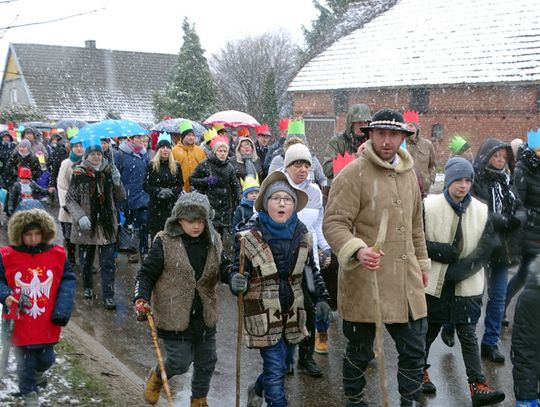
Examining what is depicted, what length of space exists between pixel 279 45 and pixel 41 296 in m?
46.9

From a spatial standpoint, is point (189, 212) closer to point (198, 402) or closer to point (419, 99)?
point (198, 402)

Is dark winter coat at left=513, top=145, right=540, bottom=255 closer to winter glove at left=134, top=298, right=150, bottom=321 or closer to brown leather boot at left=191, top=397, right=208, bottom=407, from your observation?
brown leather boot at left=191, top=397, right=208, bottom=407

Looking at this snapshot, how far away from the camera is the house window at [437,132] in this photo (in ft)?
79.8

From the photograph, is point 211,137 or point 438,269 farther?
point 211,137

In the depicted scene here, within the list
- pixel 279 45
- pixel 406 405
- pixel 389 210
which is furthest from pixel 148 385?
pixel 279 45

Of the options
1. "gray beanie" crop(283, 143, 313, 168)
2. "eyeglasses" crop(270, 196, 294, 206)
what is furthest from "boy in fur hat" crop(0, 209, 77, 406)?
"gray beanie" crop(283, 143, 313, 168)

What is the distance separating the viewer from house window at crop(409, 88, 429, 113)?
942 inches

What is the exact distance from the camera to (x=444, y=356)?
6199 millimetres

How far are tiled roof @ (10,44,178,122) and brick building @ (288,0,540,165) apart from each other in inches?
772

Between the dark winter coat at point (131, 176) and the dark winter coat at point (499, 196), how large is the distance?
5.42m

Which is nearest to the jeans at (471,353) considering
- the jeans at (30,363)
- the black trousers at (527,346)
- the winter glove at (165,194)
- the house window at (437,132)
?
the black trousers at (527,346)

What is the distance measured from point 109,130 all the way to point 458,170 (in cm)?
484

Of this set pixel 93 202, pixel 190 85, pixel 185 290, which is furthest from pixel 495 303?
pixel 190 85

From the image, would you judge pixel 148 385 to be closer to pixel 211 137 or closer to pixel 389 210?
pixel 389 210
